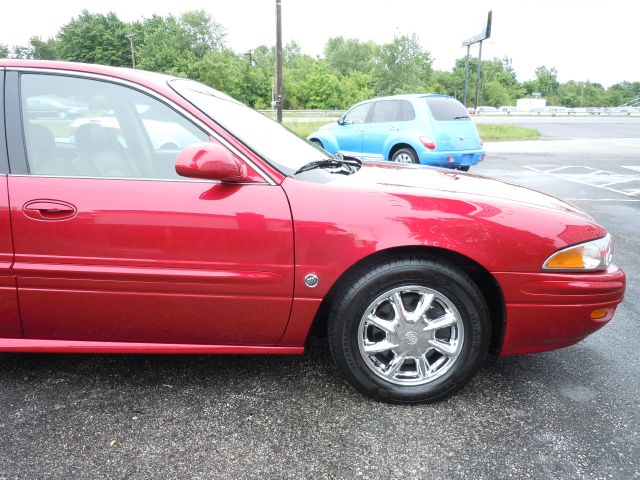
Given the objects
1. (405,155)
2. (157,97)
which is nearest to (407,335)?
(157,97)

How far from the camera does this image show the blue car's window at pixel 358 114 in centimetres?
1087

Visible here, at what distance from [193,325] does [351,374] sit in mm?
776

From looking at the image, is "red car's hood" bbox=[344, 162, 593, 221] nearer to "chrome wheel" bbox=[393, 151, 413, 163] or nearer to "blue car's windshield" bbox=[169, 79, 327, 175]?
"blue car's windshield" bbox=[169, 79, 327, 175]

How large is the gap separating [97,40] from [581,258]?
85.0 meters

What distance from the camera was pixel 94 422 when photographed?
2271mm

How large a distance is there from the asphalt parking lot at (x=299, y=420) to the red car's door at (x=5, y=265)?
376mm

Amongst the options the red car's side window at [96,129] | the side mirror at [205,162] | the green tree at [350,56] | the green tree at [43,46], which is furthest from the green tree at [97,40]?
→ the side mirror at [205,162]

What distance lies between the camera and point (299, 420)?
7.57 ft

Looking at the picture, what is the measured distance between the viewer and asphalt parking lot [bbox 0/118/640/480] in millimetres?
2002

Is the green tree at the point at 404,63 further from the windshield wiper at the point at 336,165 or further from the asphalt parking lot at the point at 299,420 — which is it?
the asphalt parking lot at the point at 299,420

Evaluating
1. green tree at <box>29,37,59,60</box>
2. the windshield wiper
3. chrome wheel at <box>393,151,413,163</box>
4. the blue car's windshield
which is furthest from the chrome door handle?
green tree at <box>29,37,59,60</box>

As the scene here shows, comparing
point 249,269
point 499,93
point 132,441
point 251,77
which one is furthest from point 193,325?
point 499,93

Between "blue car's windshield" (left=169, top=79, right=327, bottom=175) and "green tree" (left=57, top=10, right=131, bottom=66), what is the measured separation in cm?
7968

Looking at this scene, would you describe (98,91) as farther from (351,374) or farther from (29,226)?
(351,374)
